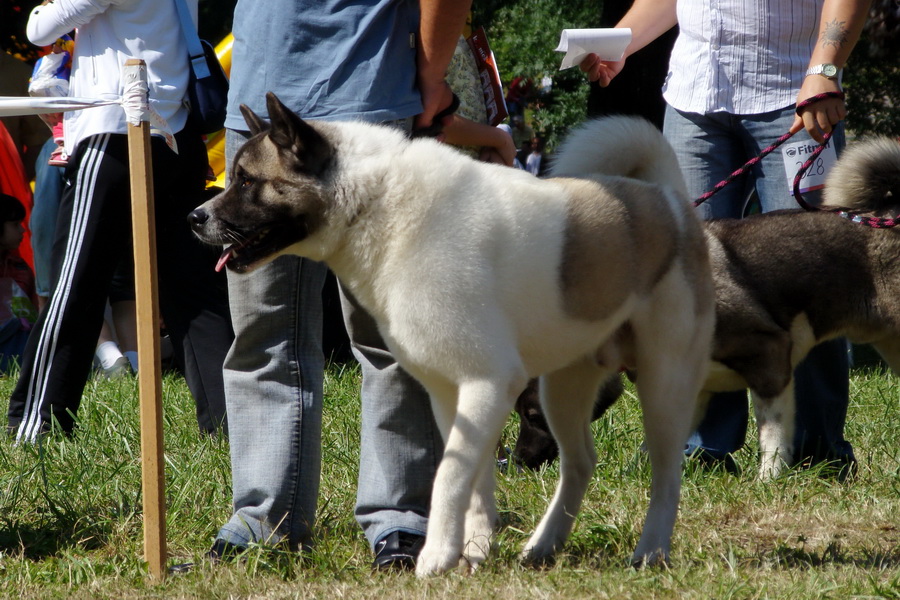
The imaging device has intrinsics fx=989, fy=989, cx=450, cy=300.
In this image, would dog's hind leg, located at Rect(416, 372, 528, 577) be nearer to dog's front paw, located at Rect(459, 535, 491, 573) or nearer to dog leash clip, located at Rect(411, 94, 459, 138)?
dog's front paw, located at Rect(459, 535, 491, 573)

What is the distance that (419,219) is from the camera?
2.62 m

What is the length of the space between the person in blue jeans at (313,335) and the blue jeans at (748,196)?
144cm

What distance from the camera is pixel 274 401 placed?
300 cm

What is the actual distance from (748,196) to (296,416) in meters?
2.30

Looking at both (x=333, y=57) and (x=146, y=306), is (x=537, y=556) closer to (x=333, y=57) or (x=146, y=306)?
(x=146, y=306)

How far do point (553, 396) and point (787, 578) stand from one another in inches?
35.2

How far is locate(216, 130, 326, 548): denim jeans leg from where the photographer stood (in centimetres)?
297

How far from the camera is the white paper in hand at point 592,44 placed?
3.52m

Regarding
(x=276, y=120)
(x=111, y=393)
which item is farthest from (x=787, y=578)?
(x=111, y=393)

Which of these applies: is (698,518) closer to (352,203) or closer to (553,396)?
(553,396)

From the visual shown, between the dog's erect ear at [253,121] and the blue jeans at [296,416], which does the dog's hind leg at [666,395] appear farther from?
the dog's erect ear at [253,121]

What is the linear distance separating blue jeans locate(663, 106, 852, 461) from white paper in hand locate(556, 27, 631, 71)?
549 millimetres

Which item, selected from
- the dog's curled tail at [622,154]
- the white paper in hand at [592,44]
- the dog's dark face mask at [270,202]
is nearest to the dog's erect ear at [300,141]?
the dog's dark face mask at [270,202]

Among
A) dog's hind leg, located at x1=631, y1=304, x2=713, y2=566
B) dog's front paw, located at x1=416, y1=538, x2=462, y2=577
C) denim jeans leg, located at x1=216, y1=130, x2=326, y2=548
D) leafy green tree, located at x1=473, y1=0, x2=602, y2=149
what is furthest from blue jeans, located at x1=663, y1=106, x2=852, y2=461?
leafy green tree, located at x1=473, y1=0, x2=602, y2=149
